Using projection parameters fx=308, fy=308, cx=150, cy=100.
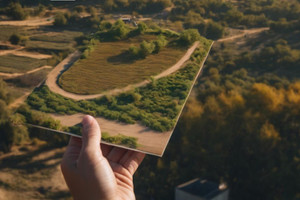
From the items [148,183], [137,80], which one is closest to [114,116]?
[137,80]

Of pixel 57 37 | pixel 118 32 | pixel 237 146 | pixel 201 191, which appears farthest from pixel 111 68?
pixel 57 37

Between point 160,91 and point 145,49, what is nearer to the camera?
point 160,91

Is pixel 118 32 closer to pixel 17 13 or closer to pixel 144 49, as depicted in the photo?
pixel 144 49

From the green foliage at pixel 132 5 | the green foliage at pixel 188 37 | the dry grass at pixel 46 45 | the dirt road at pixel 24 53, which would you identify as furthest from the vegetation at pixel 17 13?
the green foliage at pixel 188 37

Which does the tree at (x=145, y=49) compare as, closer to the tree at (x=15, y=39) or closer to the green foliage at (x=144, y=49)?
the green foliage at (x=144, y=49)

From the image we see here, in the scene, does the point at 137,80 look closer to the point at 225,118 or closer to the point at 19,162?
the point at 225,118

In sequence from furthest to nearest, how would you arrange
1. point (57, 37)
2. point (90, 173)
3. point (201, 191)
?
point (57, 37) → point (201, 191) → point (90, 173)

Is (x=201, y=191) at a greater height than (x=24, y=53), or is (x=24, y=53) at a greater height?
(x=24, y=53)
